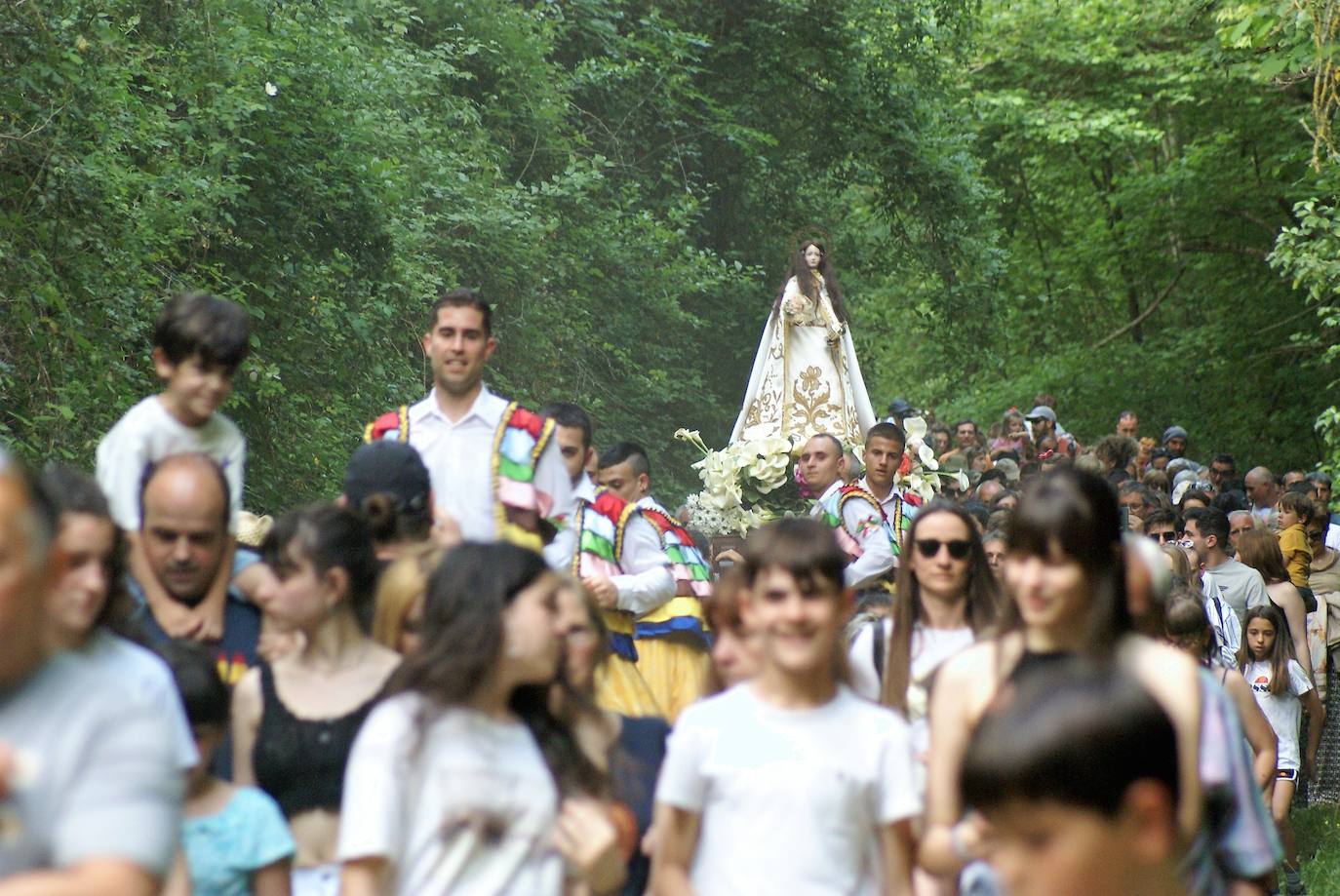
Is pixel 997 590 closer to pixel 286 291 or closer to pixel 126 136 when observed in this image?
pixel 126 136

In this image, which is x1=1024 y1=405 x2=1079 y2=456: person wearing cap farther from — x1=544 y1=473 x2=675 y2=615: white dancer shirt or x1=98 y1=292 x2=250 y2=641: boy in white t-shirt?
x1=98 y1=292 x2=250 y2=641: boy in white t-shirt

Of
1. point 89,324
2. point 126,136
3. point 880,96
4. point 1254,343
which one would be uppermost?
point 880,96

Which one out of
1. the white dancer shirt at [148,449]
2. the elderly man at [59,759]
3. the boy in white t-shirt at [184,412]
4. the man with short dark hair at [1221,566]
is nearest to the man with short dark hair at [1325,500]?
the man with short dark hair at [1221,566]

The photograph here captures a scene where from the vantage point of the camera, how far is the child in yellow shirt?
13.9 metres

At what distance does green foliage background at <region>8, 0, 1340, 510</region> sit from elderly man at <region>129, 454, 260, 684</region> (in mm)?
5708

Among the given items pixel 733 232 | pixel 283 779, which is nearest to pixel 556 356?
pixel 733 232

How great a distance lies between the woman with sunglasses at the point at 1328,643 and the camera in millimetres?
13422

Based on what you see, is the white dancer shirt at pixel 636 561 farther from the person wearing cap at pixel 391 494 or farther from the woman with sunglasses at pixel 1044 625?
the woman with sunglasses at pixel 1044 625

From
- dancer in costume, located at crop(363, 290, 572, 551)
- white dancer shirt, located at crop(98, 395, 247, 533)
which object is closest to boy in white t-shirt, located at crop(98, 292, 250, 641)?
white dancer shirt, located at crop(98, 395, 247, 533)

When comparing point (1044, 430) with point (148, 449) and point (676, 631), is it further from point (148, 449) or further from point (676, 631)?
point (148, 449)

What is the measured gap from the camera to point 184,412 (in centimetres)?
575

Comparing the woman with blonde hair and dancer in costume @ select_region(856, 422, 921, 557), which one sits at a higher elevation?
dancer in costume @ select_region(856, 422, 921, 557)

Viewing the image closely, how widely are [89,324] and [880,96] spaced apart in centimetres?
1799

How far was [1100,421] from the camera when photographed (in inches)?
1276
